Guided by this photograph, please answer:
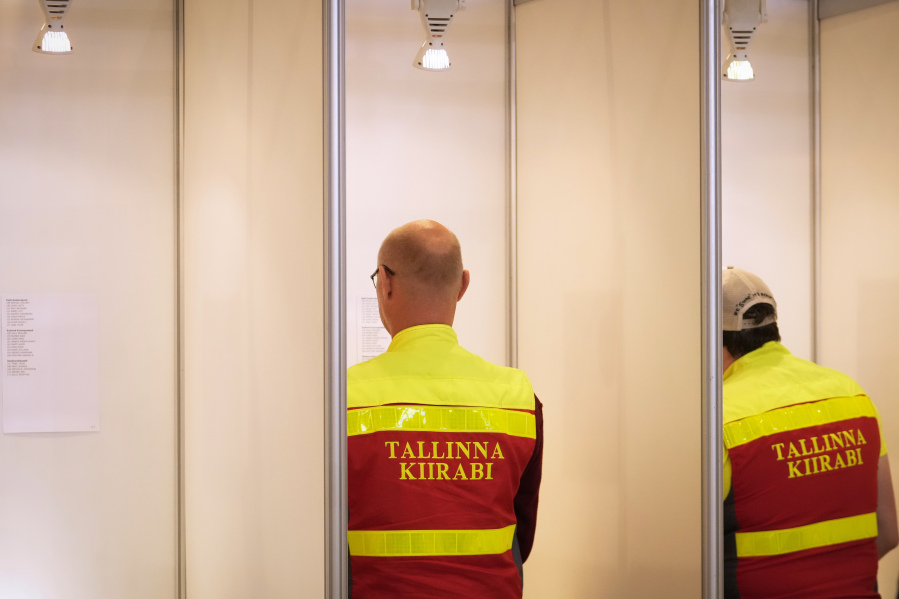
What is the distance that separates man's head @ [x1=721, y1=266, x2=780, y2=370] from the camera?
2352 millimetres

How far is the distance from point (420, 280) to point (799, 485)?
1116mm

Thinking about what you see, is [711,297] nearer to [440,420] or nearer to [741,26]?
[440,420]

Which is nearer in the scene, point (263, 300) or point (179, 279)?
point (263, 300)

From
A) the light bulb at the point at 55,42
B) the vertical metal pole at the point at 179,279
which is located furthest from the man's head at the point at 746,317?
the light bulb at the point at 55,42

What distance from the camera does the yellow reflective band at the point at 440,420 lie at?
1857 mm

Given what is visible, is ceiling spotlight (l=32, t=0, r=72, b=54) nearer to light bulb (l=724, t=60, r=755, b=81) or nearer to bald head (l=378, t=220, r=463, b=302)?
bald head (l=378, t=220, r=463, b=302)

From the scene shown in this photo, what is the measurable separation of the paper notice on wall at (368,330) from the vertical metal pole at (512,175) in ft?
1.46

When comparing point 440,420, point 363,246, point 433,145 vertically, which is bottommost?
point 440,420

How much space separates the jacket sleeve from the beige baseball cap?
0.71 metres

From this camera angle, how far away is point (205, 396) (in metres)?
2.32

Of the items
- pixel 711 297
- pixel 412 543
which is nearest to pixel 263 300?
pixel 412 543

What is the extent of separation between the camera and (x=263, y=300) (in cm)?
183

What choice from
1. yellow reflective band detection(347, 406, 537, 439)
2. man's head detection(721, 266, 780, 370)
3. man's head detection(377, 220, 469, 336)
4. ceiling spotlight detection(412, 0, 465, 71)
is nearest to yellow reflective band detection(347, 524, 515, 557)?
yellow reflective band detection(347, 406, 537, 439)

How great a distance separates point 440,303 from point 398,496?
1.59 feet
